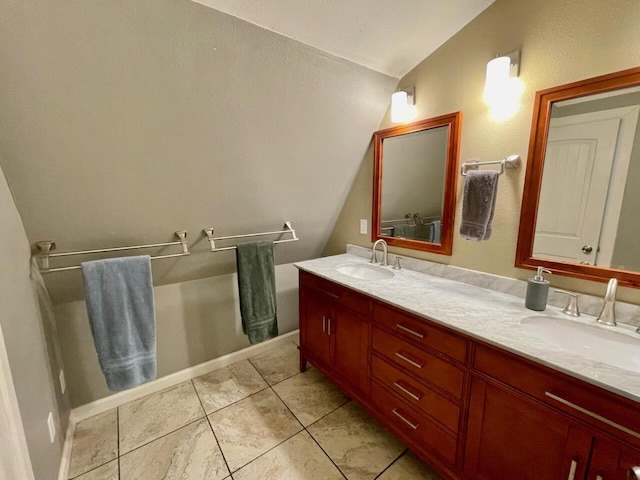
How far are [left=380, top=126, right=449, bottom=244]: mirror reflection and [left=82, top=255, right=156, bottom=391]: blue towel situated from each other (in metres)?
1.60

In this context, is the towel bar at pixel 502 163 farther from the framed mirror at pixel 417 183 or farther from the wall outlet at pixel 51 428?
the wall outlet at pixel 51 428

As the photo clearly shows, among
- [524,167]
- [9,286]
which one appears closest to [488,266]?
[524,167]

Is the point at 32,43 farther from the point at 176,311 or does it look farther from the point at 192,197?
A: the point at 176,311

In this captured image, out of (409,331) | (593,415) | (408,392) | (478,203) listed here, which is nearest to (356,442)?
(408,392)

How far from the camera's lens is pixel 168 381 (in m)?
2.05

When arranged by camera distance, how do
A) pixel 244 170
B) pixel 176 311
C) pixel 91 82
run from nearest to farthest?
pixel 91 82, pixel 244 170, pixel 176 311

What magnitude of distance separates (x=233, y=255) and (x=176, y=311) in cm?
56

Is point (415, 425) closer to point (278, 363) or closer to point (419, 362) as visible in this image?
point (419, 362)

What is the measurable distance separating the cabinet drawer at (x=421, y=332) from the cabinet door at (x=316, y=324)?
0.46 meters

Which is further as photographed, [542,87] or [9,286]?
[542,87]

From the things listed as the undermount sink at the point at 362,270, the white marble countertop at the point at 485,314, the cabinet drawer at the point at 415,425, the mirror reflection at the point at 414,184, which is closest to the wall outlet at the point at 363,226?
the mirror reflection at the point at 414,184

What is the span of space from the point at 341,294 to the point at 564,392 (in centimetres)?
105

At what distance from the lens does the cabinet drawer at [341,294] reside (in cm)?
156

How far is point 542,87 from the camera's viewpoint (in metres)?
1.26
